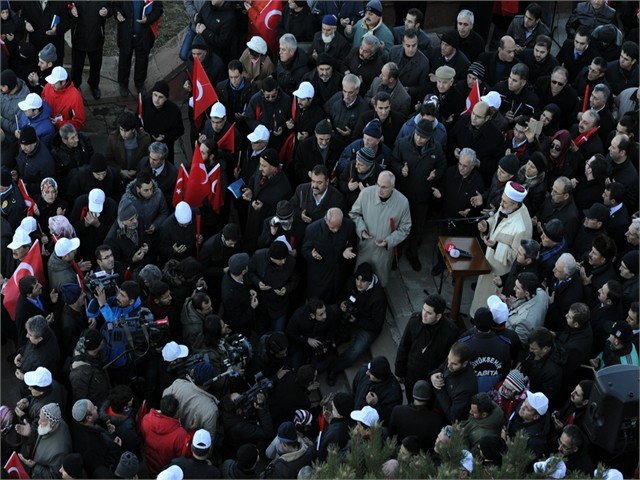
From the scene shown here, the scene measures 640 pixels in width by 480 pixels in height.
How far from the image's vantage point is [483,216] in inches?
497

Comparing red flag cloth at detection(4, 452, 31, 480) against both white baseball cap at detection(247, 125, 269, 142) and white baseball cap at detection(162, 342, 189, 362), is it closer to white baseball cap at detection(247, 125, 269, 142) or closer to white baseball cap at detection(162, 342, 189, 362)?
white baseball cap at detection(162, 342, 189, 362)

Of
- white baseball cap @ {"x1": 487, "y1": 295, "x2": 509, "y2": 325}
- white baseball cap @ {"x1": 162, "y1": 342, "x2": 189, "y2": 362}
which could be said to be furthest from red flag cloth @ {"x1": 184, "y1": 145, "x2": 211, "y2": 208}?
white baseball cap @ {"x1": 487, "y1": 295, "x2": 509, "y2": 325}

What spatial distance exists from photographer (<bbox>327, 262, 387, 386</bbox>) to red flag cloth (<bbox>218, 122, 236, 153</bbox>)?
2349mm

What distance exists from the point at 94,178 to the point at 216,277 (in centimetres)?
179

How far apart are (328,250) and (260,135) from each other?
1.65 metres

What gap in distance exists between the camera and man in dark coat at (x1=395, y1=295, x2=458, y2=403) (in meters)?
11.0

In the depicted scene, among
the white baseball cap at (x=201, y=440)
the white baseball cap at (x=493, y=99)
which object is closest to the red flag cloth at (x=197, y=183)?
the white baseball cap at (x=493, y=99)

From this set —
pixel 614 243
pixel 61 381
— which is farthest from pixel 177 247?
pixel 614 243

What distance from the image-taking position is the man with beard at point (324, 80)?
13.7m

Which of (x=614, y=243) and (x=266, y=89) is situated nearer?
(x=614, y=243)

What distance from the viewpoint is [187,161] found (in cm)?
1528

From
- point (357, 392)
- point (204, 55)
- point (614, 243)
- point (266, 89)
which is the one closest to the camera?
point (357, 392)

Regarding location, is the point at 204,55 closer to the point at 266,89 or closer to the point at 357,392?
the point at 266,89

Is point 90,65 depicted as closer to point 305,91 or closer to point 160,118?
point 160,118
